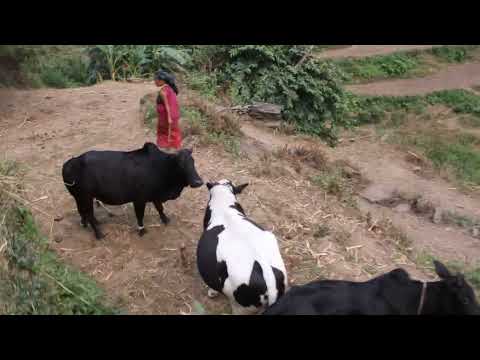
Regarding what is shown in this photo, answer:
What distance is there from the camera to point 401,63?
18203 mm

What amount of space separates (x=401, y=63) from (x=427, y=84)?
1452 mm

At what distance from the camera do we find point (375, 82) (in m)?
17.7

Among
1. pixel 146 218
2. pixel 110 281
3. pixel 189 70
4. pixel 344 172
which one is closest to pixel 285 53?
pixel 189 70

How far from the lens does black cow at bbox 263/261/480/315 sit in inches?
182

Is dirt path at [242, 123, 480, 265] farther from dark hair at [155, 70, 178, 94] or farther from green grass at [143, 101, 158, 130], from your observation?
dark hair at [155, 70, 178, 94]

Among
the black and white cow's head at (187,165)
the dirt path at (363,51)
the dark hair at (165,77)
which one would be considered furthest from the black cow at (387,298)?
the dirt path at (363,51)

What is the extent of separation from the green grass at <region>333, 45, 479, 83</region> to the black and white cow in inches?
509

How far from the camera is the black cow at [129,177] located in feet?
21.0

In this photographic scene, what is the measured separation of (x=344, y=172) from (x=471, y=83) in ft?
28.7

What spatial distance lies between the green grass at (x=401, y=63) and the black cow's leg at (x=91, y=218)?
1272cm

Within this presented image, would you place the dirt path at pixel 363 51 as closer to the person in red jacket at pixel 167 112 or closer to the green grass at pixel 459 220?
the green grass at pixel 459 220

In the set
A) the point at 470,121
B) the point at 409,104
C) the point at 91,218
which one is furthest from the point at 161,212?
the point at 409,104

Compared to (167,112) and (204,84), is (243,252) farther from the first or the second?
(204,84)

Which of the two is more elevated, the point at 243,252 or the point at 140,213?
the point at 243,252
